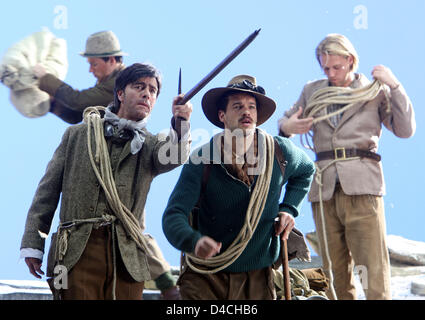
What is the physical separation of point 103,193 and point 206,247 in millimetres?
908

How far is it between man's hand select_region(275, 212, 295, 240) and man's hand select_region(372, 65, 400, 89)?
1738 mm

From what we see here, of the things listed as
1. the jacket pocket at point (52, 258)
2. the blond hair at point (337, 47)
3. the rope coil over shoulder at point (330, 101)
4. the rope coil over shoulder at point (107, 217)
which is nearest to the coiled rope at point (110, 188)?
the rope coil over shoulder at point (107, 217)

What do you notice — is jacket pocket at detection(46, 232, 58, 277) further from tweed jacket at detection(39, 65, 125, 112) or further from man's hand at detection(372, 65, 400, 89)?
man's hand at detection(372, 65, 400, 89)

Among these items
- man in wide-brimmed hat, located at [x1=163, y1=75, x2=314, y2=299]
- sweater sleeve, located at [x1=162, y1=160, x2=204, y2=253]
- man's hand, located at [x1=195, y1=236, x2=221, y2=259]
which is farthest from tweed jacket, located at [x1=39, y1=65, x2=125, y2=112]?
man's hand, located at [x1=195, y1=236, x2=221, y2=259]

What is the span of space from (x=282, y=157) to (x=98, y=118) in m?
1.20

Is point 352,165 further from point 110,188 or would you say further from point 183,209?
point 110,188

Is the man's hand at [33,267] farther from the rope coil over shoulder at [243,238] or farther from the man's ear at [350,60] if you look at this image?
the man's ear at [350,60]

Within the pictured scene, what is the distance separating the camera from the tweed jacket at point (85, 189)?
368cm

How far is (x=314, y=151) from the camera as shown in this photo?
17.0 ft

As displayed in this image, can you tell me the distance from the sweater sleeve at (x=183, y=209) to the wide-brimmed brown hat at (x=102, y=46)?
225 cm

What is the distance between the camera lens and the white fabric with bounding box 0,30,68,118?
19.6 ft
